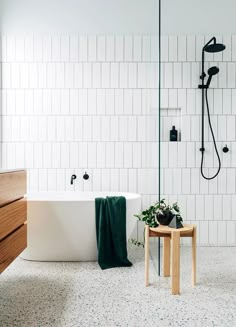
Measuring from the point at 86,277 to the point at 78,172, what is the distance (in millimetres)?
1286

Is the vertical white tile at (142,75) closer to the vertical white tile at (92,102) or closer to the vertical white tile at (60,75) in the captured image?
the vertical white tile at (92,102)

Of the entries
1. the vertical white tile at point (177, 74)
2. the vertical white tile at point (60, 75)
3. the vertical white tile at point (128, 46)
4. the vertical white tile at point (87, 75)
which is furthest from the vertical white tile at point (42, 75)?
the vertical white tile at point (177, 74)

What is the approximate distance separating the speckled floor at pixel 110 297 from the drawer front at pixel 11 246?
1.04 feet

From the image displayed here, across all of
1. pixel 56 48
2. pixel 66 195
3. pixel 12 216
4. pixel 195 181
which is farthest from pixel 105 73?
pixel 12 216

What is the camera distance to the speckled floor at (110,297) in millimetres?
1686

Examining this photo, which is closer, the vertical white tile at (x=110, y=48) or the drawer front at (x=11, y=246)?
the drawer front at (x=11, y=246)

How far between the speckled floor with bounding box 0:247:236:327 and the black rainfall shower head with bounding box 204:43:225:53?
2016 mm

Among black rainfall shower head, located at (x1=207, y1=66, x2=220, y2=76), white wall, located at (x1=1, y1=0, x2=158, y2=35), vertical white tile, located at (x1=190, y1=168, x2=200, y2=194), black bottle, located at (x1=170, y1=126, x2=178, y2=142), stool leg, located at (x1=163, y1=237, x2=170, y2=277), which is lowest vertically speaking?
stool leg, located at (x1=163, y1=237, x2=170, y2=277)

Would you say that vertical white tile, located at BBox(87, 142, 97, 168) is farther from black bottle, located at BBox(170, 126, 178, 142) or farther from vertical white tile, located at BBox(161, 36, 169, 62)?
vertical white tile, located at BBox(161, 36, 169, 62)

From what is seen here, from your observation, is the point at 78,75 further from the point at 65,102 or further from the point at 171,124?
the point at 171,124

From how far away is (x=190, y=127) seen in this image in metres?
3.19

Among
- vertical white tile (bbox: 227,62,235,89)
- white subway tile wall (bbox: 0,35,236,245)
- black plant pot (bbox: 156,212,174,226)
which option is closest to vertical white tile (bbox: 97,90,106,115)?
white subway tile wall (bbox: 0,35,236,245)

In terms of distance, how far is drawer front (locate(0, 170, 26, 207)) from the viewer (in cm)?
166

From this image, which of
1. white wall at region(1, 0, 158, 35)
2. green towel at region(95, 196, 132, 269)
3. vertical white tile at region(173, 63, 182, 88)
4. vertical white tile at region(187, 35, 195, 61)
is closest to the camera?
green towel at region(95, 196, 132, 269)
